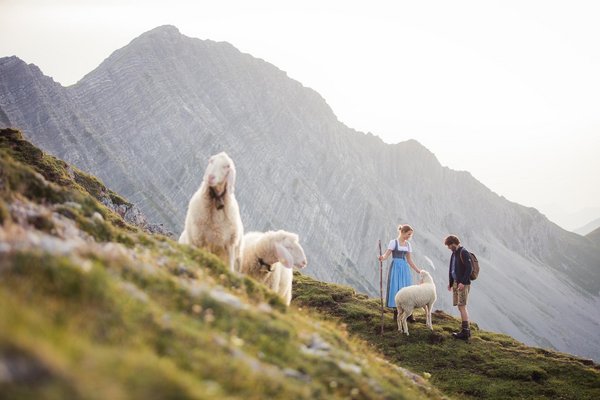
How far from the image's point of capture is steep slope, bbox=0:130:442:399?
328 cm

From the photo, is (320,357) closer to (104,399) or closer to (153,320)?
(153,320)

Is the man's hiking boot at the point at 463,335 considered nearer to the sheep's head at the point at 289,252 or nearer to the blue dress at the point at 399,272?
the blue dress at the point at 399,272

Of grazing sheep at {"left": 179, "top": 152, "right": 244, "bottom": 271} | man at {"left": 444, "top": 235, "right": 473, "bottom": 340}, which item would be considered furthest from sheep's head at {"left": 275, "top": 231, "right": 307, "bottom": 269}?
man at {"left": 444, "top": 235, "right": 473, "bottom": 340}

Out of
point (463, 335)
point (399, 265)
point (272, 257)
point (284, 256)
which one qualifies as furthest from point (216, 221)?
point (463, 335)

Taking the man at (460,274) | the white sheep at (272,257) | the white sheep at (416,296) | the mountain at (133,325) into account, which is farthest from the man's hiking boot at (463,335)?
the white sheep at (272,257)

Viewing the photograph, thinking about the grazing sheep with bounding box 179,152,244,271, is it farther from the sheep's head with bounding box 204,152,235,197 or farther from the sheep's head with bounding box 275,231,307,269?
the sheep's head with bounding box 275,231,307,269

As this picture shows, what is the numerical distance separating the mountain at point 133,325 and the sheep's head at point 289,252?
6.82 ft

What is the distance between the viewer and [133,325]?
4.70 meters

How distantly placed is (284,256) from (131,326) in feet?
24.0

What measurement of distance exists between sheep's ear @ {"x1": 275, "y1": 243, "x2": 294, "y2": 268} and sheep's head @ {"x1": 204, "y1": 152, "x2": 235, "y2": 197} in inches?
100

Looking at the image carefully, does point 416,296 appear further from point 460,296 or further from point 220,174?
point 220,174

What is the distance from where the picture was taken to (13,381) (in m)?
2.87

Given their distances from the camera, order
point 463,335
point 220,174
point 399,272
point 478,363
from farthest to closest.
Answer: point 463,335
point 399,272
point 478,363
point 220,174

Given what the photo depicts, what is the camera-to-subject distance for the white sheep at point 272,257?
12.0m
